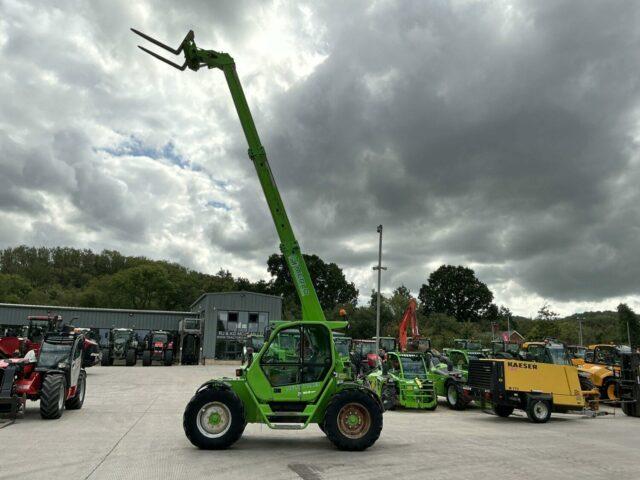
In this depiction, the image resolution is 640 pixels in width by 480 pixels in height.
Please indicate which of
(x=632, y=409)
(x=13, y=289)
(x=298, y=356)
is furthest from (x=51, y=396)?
(x=13, y=289)

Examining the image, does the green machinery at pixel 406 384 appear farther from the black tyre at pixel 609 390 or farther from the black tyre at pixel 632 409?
the black tyre at pixel 609 390

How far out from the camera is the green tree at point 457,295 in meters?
82.9

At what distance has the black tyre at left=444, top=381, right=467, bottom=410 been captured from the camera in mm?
17141

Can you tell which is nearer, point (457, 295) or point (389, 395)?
point (389, 395)

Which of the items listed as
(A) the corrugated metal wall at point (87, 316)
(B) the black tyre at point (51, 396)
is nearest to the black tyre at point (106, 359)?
(A) the corrugated metal wall at point (87, 316)

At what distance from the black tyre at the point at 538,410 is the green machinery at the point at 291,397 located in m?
7.25

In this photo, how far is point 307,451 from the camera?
9.26m

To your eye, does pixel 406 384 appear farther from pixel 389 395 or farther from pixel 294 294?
pixel 294 294

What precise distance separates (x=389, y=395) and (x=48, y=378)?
947 centimetres

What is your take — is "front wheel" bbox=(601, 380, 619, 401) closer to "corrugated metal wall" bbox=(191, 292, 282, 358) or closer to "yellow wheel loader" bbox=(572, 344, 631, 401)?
"yellow wheel loader" bbox=(572, 344, 631, 401)

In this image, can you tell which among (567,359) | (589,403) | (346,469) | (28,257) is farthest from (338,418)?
(28,257)

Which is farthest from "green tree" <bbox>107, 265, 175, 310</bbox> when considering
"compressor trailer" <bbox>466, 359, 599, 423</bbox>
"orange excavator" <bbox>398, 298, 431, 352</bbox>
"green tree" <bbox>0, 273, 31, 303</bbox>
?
"compressor trailer" <bbox>466, 359, 599, 423</bbox>

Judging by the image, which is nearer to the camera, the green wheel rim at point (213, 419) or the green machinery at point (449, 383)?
the green wheel rim at point (213, 419)

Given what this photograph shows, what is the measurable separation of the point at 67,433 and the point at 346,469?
6066 millimetres
